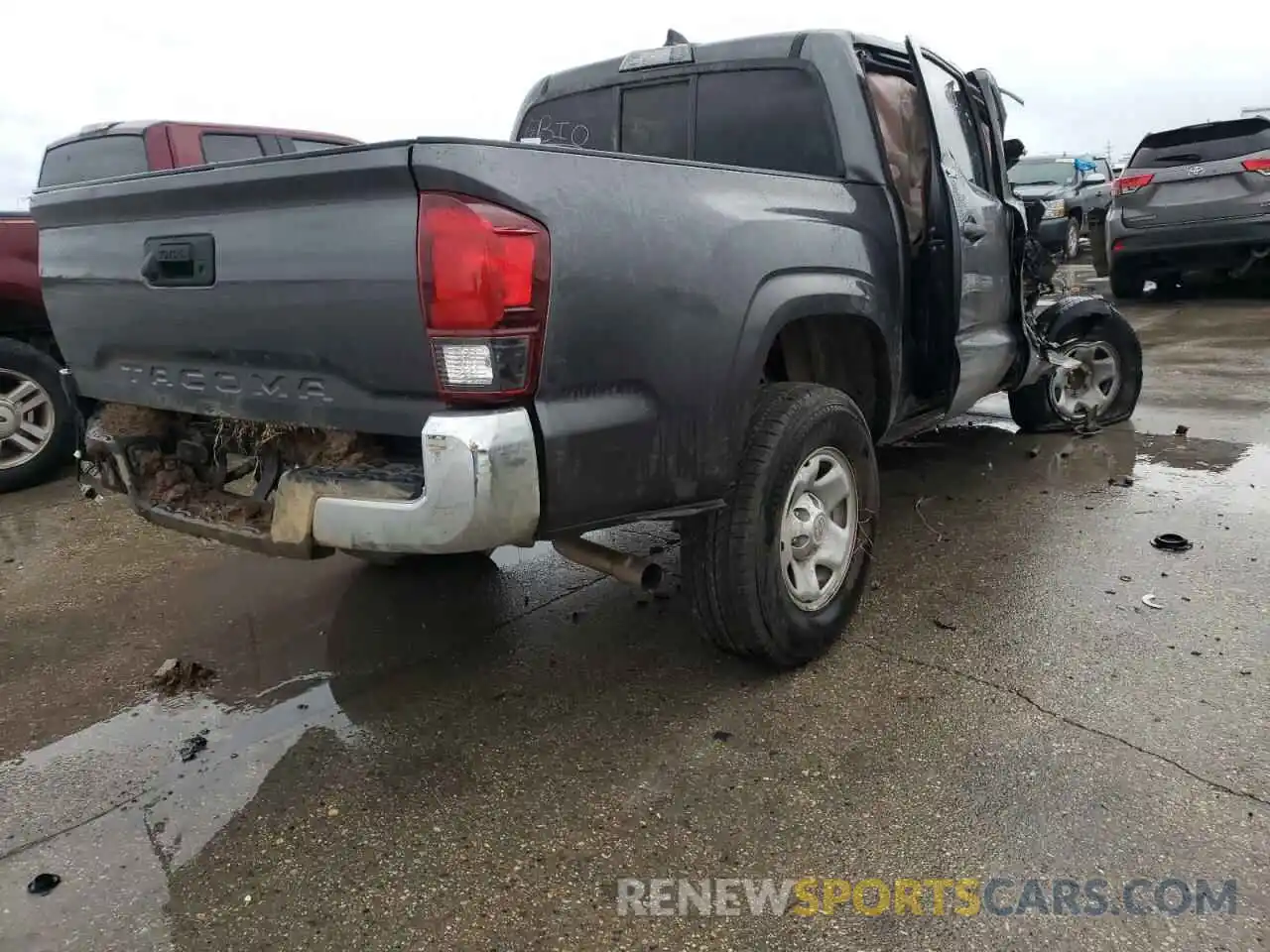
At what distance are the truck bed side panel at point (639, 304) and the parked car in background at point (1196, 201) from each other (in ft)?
28.6

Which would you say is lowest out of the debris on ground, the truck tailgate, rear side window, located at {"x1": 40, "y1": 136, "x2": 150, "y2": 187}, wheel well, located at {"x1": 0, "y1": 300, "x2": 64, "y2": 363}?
the debris on ground

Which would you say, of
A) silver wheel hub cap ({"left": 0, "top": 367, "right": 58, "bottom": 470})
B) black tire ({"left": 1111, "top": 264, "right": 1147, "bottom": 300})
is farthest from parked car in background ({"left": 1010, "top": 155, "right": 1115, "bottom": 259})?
silver wheel hub cap ({"left": 0, "top": 367, "right": 58, "bottom": 470})

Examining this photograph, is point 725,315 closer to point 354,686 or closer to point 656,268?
point 656,268

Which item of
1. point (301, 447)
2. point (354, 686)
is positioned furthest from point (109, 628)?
point (301, 447)

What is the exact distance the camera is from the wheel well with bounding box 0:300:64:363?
5.62m

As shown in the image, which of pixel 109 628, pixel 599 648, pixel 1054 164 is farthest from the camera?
pixel 1054 164

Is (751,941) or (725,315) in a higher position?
(725,315)

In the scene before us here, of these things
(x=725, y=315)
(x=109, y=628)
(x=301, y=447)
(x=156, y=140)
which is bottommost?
(x=109, y=628)

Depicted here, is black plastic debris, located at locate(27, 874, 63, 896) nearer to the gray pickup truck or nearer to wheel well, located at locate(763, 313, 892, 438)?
the gray pickup truck

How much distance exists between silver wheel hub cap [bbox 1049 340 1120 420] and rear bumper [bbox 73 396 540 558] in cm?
465

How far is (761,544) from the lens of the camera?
2762 mm

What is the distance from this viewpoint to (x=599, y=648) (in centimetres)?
328

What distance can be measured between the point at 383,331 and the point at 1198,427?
215 inches

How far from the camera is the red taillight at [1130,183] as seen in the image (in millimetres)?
9992
